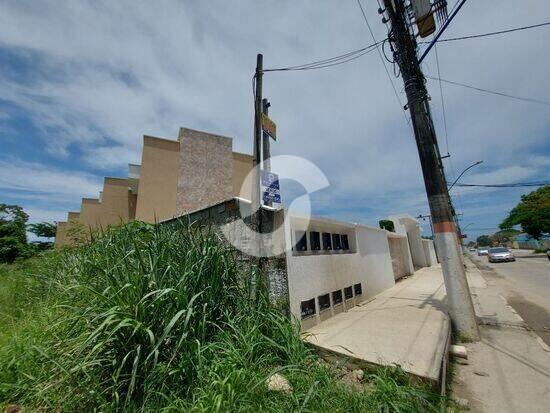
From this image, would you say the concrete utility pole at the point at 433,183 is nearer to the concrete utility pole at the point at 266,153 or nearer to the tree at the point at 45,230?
the concrete utility pole at the point at 266,153

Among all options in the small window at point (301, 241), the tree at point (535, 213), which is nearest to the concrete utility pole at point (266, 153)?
the small window at point (301, 241)

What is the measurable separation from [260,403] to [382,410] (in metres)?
1.15

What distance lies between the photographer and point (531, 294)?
359 inches

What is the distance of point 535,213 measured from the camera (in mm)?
28500

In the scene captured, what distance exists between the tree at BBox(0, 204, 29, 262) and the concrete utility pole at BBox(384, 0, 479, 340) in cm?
2673

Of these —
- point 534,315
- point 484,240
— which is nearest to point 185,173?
point 534,315

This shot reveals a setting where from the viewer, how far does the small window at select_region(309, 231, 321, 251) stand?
5.89m

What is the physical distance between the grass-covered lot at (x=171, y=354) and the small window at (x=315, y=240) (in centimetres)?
237

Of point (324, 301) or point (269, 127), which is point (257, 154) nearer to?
point (269, 127)

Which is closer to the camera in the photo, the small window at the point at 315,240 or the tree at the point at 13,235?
the small window at the point at 315,240

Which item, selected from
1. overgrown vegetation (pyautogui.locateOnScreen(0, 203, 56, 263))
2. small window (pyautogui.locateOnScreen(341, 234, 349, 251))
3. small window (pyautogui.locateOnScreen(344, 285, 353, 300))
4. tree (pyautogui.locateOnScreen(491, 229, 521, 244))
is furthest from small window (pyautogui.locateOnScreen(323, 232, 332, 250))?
tree (pyautogui.locateOnScreen(491, 229, 521, 244))

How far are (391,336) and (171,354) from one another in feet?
11.2

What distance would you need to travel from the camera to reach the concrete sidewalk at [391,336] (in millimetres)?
3424

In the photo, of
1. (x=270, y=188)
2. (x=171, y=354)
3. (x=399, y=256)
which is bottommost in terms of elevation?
(x=171, y=354)
